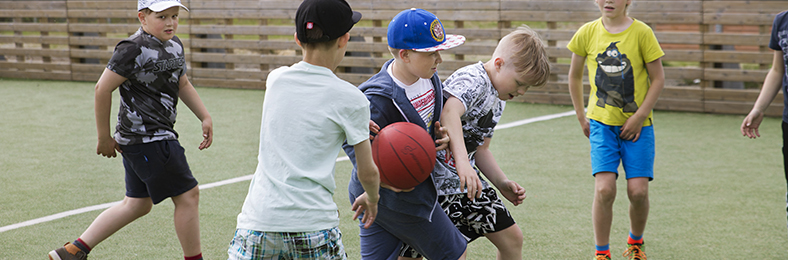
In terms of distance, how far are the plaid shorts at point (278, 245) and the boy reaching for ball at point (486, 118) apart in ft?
2.23

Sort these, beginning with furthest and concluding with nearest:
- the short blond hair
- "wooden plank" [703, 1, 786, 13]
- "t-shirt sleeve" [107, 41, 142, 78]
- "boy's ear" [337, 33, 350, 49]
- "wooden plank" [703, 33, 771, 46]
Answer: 1. "wooden plank" [703, 33, 771, 46]
2. "wooden plank" [703, 1, 786, 13]
3. "t-shirt sleeve" [107, 41, 142, 78]
4. the short blond hair
5. "boy's ear" [337, 33, 350, 49]

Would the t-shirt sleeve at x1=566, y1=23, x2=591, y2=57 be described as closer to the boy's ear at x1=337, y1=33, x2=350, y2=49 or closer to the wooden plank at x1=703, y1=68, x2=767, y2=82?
the boy's ear at x1=337, y1=33, x2=350, y2=49

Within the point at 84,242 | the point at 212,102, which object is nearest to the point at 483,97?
the point at 84,242

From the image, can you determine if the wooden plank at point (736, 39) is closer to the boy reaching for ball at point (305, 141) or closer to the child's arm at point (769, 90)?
the child's arm at point (769, 90)

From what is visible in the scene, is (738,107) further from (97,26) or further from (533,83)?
(97,26)

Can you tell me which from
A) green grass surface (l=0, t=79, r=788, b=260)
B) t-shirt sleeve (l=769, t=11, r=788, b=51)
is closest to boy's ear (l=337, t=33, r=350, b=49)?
green grass surface (l=0, t=79, r=788, b=260)

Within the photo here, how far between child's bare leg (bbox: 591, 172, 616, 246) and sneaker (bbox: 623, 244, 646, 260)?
0.81 feet

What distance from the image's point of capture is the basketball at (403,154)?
2.54 metres

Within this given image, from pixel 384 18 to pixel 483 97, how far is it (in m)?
9.15

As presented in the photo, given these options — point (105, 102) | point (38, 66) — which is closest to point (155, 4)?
point (105, 102)

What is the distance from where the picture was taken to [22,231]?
4.39 meters

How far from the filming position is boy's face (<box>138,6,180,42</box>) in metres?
3.50

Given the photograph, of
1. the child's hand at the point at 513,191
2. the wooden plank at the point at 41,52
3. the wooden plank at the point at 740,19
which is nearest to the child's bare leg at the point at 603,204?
the child's hand at the point at 513,191

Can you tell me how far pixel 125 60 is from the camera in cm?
338
